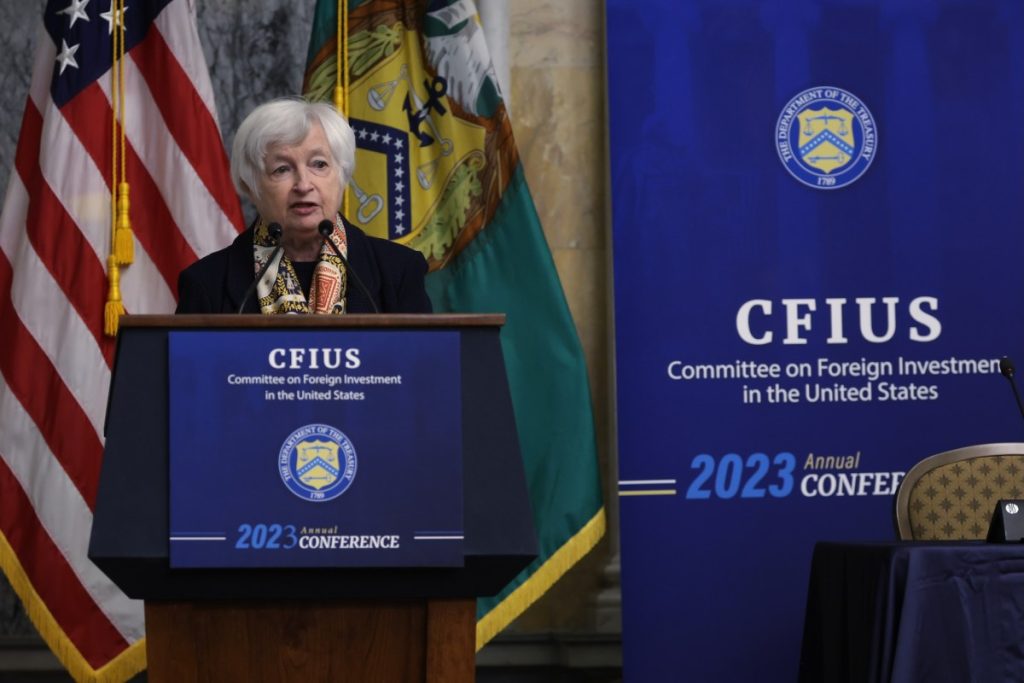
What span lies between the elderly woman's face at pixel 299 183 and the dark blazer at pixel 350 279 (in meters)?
0.09

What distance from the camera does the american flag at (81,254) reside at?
3.96 meters

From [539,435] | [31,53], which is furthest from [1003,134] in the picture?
[31,53]

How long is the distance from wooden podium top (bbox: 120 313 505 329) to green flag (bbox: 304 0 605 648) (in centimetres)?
220

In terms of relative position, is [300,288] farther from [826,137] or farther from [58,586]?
[826,137]

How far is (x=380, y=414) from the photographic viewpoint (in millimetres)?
1988

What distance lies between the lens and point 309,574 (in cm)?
194

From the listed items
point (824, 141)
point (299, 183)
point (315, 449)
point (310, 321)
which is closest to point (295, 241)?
point (299, 183)

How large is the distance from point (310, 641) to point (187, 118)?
2.56m

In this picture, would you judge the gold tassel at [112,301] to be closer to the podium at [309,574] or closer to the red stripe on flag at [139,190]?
the red stripe on flag at [139,190]

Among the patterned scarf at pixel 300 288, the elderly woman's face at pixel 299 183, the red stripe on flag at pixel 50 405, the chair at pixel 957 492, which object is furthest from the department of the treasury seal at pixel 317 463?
the red stripe on flag at pixel 50 405

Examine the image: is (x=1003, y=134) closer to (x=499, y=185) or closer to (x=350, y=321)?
(x=499, y=185)

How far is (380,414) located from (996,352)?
2942 millimetres

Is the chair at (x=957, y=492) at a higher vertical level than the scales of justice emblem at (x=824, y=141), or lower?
lower

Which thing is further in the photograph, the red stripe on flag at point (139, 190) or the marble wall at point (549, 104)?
the marble wall at point (549, 104)
